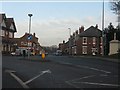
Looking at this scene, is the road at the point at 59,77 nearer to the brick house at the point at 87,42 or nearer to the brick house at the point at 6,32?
the brick house at the point at 6,32

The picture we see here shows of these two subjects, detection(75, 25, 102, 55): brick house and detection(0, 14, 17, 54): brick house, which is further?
detection(75, 25, 102, 55): brick house

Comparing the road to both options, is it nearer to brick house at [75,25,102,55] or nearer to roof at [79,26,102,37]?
brick house at [75,25,102,55]

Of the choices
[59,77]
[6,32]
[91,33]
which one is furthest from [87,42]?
[59,77]

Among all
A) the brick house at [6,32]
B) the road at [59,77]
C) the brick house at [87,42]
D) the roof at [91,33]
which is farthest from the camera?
the roof at [91,33]

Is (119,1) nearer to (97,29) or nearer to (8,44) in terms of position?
(8,44)

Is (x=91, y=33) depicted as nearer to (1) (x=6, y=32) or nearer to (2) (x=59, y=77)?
(1) (x=6, y=32)

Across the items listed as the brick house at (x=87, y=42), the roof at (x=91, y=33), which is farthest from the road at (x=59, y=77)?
the roof at (x=91, y=33)

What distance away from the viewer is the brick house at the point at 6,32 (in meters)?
80.6

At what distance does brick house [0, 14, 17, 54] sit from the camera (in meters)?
80.6

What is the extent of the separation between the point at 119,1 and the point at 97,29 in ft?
176

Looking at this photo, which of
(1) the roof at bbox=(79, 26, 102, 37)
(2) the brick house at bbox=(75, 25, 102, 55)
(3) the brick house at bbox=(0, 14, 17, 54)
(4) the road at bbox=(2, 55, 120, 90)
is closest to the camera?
(4) the road at bbox=(2, 55, 120, 90)

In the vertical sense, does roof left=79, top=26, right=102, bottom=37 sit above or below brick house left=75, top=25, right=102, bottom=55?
above

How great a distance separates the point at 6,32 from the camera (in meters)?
86.6

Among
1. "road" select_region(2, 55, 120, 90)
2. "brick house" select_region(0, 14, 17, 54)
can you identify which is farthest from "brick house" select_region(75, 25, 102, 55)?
"road" select_region(2, 55, 120, 90)
